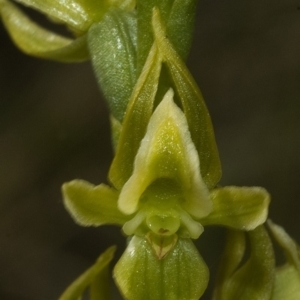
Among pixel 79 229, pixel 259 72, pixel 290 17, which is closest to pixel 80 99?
pixel 79 229

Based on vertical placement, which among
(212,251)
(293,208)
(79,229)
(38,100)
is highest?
(38,100)

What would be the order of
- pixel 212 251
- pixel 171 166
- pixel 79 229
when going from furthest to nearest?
pixel 79 229, pixel 212 251, pixel 171 166

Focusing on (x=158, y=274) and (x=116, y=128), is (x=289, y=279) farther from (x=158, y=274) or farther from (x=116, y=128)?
(x=116, y=128)

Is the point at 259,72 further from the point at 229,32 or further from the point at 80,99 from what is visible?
the point at 80,99

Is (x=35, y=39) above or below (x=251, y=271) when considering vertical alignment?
above

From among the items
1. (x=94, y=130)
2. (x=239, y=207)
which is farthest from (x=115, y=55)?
(x=94, y=130)
